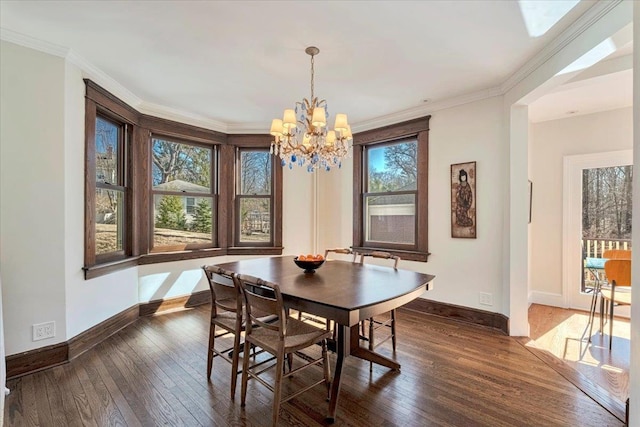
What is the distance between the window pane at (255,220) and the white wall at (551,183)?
153 inches

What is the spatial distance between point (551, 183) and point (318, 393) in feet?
13.8

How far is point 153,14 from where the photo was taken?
211cm

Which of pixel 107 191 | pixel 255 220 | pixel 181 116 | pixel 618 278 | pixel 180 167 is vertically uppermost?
pixel 181 116

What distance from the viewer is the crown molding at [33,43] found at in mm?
2342

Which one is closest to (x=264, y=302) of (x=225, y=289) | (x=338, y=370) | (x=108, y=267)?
(x=225, y=289)

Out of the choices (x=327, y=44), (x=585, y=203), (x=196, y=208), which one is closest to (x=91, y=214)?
(x=196, y=208)

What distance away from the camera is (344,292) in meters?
2.00

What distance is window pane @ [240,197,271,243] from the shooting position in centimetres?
482

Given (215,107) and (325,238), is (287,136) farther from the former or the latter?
(325,238)

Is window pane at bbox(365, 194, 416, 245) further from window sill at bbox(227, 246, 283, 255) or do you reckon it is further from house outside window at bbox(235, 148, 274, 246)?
→ house outside window at bbox(235, 148, 274, 246)

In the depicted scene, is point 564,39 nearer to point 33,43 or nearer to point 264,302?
point 264,302

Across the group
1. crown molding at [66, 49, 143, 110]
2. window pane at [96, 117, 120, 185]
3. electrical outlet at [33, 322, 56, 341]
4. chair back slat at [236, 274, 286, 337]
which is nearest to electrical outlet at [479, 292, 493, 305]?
chair back slat at [236, 274, 286, 337]

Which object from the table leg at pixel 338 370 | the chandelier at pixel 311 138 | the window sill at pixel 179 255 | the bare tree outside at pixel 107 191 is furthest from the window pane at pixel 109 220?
the table leg at pixel 338 370

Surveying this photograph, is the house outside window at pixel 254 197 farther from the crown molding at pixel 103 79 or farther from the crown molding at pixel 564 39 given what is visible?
the crown molding at pixel 564 39
